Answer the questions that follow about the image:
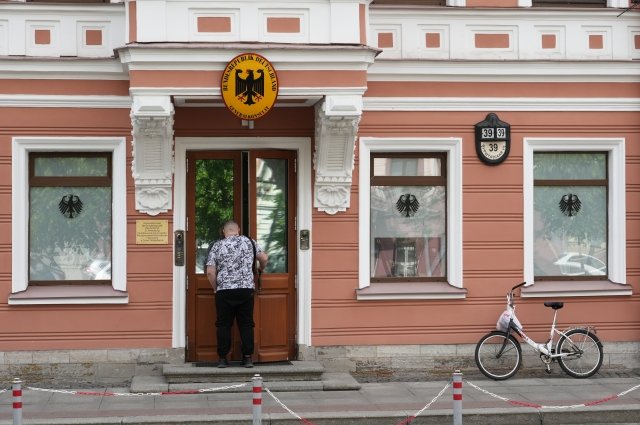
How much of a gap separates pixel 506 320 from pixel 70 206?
5.38 m

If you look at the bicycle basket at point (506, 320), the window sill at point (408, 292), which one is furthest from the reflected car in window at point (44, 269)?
the bicycle basket at point (506, 320)

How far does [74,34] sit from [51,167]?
161 cm

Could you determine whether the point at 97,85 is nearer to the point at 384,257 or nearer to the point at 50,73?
the point at 50,73

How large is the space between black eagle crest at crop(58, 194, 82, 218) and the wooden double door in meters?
1.31

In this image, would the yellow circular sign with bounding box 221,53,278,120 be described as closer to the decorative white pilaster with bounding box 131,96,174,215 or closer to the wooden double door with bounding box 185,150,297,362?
the decorative white pilaster with bounding box 131,96,174,215

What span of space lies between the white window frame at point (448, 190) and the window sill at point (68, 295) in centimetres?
294

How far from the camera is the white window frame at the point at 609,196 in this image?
13.9 m

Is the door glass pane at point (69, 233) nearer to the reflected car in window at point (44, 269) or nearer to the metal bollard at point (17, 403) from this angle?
the reflected car in window at point (44, 269)

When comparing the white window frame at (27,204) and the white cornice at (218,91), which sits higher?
the white cornice at (218,91)

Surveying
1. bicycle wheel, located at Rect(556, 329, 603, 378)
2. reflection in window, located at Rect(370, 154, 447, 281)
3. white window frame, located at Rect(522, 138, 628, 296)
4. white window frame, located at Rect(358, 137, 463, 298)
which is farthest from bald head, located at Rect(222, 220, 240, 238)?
bicycle wheel, located at Rect(556, 329, 603, 378)

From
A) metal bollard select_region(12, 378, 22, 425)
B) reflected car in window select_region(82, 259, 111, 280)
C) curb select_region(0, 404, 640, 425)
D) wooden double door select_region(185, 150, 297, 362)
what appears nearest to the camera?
metal bollard select_region(12, 378, 22, 425)

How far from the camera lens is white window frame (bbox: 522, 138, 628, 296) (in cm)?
1393

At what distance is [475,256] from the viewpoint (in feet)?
45.3

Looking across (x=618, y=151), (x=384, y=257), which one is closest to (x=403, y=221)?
(x=384, y=257)
